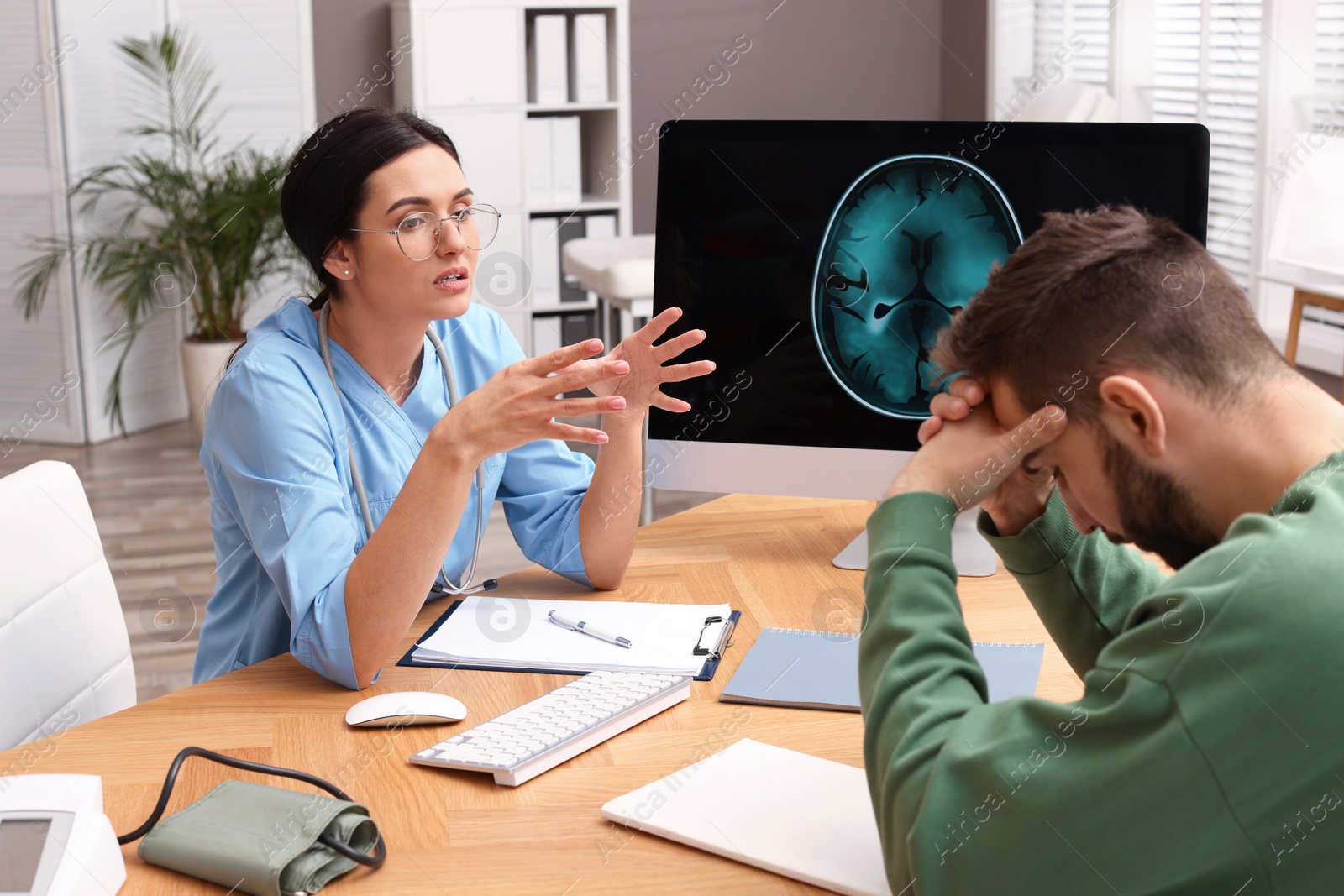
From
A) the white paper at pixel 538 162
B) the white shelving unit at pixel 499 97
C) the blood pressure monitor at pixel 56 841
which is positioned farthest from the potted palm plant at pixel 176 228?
the blood pressure monitor at pixel 56 841

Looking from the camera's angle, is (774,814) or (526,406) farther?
(526,406)

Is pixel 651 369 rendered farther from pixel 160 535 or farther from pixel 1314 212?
pixel 160 535

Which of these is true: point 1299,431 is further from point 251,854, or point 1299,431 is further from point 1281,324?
point 1281,324

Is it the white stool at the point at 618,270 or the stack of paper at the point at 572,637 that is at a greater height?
the white stool at the point at 618,270

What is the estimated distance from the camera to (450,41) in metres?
4.91

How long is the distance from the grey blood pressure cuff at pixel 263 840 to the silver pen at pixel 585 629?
408 millimetres

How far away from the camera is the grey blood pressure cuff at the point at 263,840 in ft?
2.87

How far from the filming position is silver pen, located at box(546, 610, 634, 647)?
4.28ft

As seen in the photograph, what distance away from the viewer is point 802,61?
238 inches

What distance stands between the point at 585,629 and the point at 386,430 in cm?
37

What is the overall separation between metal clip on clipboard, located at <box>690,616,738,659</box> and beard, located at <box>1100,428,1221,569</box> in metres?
0.52

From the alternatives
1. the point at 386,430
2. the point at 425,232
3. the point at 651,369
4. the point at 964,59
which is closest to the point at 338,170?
the point at 425,232

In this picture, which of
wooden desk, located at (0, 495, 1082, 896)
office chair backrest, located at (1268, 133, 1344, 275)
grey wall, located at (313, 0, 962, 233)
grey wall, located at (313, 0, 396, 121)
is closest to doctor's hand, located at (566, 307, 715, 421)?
wooden desk, located at (0, 495, 1082, 896)

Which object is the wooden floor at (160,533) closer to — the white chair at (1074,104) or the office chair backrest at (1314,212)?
the office chair backrest at (1314,212)
